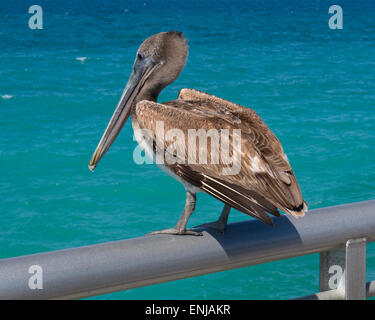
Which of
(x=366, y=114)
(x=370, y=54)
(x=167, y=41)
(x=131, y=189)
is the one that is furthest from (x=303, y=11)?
(x=167, y=41)

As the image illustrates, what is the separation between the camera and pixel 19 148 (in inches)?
660

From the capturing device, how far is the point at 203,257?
5.71 ft

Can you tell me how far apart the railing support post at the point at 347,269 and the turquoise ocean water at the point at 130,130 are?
8.13 metres

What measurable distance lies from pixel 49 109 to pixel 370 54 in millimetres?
17582

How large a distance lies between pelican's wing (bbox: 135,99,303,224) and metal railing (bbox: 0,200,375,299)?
89 mm

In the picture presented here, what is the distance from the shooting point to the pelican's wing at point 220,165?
213 cm

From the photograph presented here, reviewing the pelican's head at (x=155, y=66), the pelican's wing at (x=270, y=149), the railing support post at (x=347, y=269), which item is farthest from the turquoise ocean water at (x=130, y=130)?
the railing support post at (x=347, y=269)

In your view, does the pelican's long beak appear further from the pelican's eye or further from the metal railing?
the metal railing

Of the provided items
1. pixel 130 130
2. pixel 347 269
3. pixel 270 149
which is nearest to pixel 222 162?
pixel 270 149

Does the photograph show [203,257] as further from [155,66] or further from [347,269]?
[155,66]

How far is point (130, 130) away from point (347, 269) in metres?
16.4

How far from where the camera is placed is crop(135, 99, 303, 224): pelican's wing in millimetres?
2133

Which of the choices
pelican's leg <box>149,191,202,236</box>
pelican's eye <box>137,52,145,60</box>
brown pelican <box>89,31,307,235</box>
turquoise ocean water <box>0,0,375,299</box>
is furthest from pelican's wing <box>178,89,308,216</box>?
turquoise ocean water <box>0,0,375,299</box>

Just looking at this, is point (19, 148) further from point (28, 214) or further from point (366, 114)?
point (366, 114)
